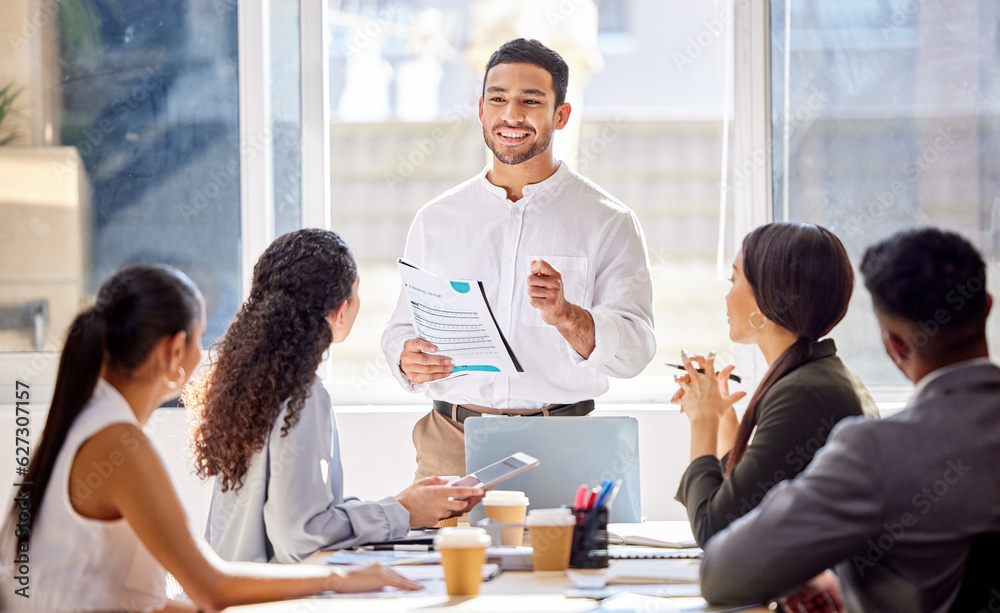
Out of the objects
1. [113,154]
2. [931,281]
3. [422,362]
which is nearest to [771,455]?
[931,281]

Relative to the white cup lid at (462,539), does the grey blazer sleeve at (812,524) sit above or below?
above

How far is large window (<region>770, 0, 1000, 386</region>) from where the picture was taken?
3502 mm

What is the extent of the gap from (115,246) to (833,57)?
2909 mm

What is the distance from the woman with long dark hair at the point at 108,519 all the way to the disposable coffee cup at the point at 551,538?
24 centimetres

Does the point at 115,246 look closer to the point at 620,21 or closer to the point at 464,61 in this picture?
the point at 464,61

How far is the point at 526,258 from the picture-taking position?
271 centimetres

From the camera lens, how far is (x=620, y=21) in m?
3.71

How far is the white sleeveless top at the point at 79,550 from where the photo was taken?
1396 mm

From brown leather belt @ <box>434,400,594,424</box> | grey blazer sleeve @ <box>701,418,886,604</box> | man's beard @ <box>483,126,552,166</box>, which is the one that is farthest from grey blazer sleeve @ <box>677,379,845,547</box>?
man's beard @ <box>483,126,552,166</box>

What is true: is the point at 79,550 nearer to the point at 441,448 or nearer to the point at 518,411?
the point at 441,448

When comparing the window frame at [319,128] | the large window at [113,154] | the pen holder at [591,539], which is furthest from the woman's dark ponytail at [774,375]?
the large window at [113,154]

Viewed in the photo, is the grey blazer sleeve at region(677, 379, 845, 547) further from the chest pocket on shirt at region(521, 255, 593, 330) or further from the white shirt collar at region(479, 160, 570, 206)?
the white shirt collar at region(479, 160, 570, 206)

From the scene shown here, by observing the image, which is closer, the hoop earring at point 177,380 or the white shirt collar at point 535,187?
the hoop earring at point 177,380

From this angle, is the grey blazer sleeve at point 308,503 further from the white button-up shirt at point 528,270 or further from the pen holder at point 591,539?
the white button-up shirt at point 528,270
